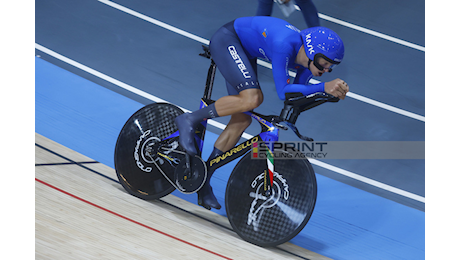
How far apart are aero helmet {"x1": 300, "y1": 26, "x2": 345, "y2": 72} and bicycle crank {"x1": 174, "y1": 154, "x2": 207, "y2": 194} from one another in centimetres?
104

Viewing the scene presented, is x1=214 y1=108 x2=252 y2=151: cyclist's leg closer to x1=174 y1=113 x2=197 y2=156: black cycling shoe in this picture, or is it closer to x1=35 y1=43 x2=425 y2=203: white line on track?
x1=174 y1=113 x2=197 y2=156: black cycling shoe

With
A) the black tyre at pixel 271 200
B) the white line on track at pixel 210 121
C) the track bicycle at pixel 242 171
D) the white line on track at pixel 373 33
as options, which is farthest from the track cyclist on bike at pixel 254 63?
the white line on track at pixel 373 33

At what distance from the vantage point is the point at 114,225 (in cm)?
271

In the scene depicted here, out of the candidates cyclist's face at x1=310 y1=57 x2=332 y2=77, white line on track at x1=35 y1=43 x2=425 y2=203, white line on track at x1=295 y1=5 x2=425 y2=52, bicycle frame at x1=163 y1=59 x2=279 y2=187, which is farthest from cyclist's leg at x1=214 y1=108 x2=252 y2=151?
white line on track at x1=295 y1=5 x2=425 y2=52

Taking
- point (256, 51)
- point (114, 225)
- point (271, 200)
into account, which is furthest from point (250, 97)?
point (114, 225)

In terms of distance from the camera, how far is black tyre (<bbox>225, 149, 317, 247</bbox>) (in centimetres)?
282

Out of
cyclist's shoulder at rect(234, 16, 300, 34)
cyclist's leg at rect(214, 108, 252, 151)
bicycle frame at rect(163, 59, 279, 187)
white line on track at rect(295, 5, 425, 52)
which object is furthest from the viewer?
white line on track at rect(295, 5, 425, 52)

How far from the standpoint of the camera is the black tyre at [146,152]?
331cm

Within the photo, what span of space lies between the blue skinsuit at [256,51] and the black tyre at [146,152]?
59cm

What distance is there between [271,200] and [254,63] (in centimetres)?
93

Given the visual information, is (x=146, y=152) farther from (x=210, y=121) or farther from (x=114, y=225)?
(x=210, y=121)

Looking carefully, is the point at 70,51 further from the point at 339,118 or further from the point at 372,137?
the point at 372,137

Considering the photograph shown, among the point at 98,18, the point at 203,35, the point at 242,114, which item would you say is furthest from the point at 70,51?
the point at 242,114

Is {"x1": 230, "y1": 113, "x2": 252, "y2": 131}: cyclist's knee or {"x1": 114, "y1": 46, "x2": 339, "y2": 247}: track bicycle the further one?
{"x1": 230, "y1": 113, "x2": 252, "y2": 131}: cyclist's knee
